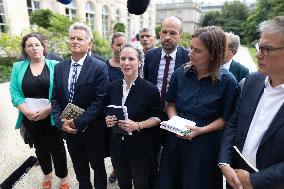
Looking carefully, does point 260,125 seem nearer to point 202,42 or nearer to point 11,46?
point 202,42

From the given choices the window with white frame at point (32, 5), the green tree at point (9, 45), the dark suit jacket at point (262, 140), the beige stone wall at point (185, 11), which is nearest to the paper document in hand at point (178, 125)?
the dark suit jacket at point (262, 140)

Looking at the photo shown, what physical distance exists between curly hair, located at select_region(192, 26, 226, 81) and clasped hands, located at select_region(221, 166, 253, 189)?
2.35ft

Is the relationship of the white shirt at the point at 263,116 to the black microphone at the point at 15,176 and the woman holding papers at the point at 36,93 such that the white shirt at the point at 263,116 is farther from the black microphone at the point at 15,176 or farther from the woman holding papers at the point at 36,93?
the woman holding papers at the point at 36,93

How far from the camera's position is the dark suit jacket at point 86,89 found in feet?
8.58

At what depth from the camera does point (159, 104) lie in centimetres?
249

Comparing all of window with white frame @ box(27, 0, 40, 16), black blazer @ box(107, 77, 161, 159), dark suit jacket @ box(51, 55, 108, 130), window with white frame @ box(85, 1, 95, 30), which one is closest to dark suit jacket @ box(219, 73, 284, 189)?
black blazer @ box(107, 77, 161, 159)

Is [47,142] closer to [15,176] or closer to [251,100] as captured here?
[15,176]

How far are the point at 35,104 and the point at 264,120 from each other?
7.91ft

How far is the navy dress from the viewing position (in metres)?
2.10

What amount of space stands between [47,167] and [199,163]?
2.11 metres

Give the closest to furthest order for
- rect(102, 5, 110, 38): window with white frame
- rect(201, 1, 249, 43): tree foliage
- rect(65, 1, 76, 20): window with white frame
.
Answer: rect(65, 1, 76, 20): window with white frame < rect(102, 5, 110, 38): window with white frame < rect(201, 1, 249, 43): tree foliage

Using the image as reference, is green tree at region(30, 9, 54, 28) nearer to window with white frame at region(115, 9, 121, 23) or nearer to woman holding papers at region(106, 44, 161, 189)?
woman holding papers at region(106, 44, 161, 189)

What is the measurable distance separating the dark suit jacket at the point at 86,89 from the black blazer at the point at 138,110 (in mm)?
169

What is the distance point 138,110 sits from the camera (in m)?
2.42
